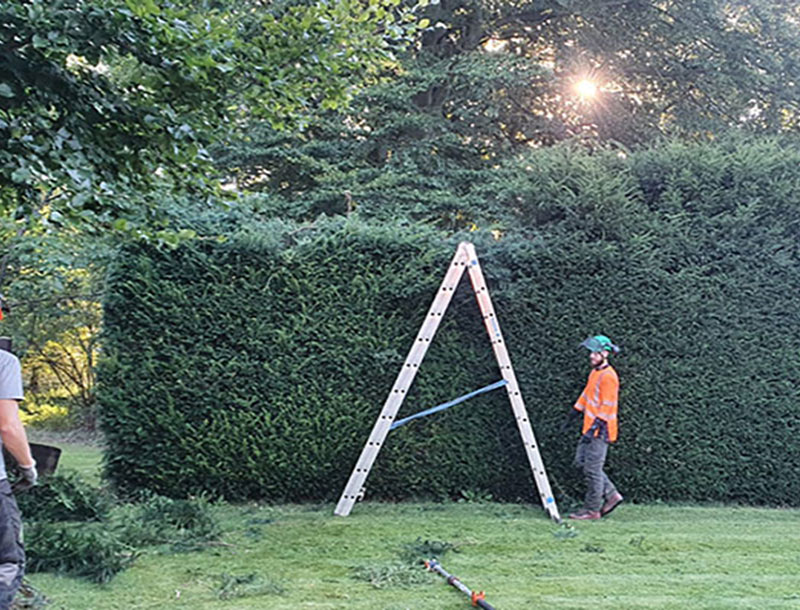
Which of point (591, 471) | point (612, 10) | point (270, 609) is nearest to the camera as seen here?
point (270, 609)

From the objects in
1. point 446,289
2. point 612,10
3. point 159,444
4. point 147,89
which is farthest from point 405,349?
Result: point 612,10

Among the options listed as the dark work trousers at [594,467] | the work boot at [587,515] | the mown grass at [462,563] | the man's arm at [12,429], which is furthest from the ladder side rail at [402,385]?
the man's arm at [12,429]

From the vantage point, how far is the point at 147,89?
6172mm

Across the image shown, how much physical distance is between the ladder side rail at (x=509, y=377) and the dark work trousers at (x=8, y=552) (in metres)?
4.63

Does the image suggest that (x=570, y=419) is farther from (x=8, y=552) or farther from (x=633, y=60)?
(x=633, y=60)

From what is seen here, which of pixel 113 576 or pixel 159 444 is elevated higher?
pixel 159 444

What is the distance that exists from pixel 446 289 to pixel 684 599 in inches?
134

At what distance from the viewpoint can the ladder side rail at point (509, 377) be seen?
282 inches

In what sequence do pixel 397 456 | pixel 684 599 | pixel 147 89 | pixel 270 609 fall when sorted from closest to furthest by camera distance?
1. pixel 270 609
2. pixel 684 599
3. pixel 147 89
4. pixel 397 456

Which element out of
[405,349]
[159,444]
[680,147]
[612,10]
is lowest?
[159,444]

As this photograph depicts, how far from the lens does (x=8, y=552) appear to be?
3297mm

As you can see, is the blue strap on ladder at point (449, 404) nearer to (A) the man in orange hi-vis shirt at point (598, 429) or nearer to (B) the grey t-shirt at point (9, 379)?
(A) the man in orange hi-vis shirt at point (598, 429)

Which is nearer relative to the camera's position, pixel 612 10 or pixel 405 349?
pixel 405 349

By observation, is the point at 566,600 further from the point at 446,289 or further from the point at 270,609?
the point at 446,289
